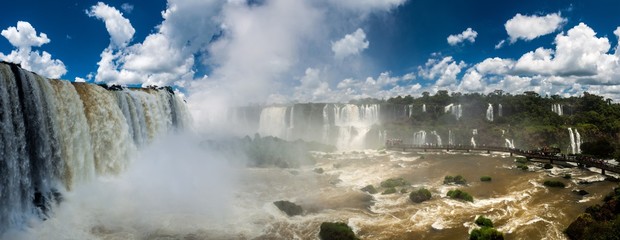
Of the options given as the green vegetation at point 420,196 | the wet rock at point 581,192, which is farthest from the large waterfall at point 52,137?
the wet rock at point 581,192

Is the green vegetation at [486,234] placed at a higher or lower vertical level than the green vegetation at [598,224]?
lower

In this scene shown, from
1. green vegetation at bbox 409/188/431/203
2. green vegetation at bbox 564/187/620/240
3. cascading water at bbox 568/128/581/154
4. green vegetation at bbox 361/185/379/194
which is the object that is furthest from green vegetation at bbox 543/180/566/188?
cascading water at bbox 568/128/581/154

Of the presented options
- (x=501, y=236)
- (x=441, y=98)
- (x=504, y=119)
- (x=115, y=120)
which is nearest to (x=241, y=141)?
(x=115, y=120)

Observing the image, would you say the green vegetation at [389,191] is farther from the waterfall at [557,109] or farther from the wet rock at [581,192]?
the waterfall at [557,109]

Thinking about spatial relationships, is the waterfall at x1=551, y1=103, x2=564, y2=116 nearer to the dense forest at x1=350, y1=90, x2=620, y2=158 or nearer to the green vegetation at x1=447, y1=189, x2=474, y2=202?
the dense forest at x1=350, y1=90, x2=620, y2=158

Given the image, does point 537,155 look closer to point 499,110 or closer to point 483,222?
point 483,222

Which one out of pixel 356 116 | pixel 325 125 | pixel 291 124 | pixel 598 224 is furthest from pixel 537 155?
pixel 291 124

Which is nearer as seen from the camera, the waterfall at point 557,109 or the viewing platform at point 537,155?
the viewing platform at point 537,155
